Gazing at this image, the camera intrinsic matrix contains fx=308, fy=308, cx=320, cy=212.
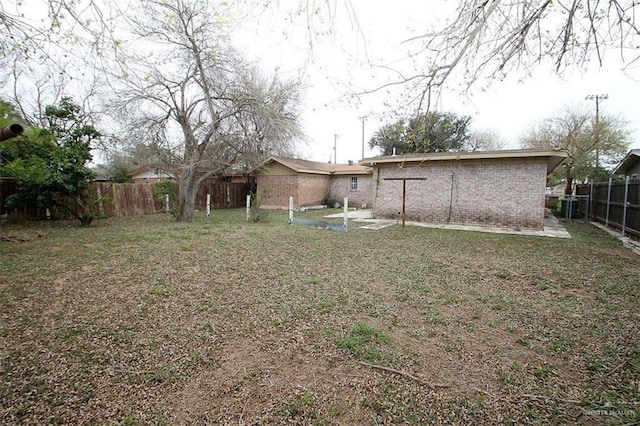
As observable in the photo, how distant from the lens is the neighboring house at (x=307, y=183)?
18.5 meters

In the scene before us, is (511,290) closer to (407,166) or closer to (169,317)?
(169,317)

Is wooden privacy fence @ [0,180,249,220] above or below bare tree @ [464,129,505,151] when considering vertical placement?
below

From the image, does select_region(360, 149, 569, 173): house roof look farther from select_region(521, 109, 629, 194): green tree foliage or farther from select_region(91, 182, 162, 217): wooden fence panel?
select_region(91, 182, 162, 217): wooden fence panel

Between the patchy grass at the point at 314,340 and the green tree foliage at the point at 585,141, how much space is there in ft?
58.2

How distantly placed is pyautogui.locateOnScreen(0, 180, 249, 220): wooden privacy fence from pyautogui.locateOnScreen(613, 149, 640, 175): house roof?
60.2ft

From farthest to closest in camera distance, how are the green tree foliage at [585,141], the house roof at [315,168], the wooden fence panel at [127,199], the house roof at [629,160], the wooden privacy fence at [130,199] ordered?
1. the green tree foliage at [585,141]
2. the house roof at [315,168]
3. the wooden fence panel at [127,199]
4. the house roof at [629,160]
5. the wooden privacy fence at [130,199]

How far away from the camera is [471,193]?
11.8 meters

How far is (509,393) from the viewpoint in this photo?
2.20 m

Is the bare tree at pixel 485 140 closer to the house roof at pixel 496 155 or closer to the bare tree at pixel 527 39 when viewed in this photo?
the house roof at pixel 496 155

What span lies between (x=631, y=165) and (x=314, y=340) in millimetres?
17370

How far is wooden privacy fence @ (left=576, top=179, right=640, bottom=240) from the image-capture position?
854 centimetres

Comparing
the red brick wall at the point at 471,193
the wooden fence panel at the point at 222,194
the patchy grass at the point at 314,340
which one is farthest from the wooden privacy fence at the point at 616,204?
the wooden fence panel at the point at 222,194

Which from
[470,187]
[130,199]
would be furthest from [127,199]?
[470,187]

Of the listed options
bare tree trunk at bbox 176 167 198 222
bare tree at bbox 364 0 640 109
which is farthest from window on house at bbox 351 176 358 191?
bare tree at bbox 364 0 640 109
